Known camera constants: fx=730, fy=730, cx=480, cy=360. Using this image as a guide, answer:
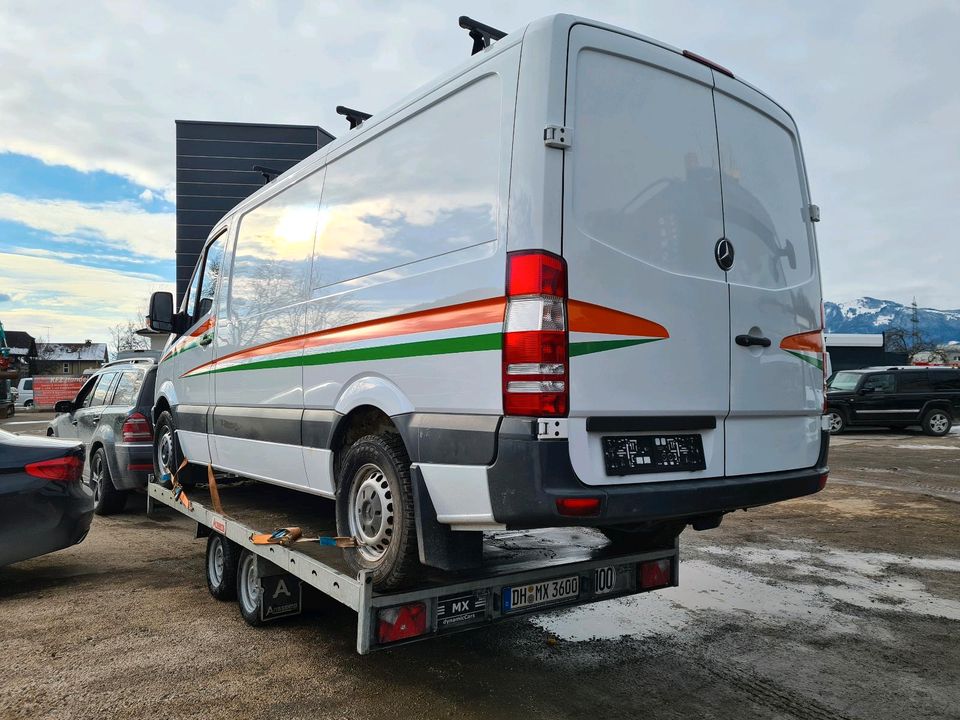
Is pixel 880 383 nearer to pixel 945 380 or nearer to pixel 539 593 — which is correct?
pixel 945 380

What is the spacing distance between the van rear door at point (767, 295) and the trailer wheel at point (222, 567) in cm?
318

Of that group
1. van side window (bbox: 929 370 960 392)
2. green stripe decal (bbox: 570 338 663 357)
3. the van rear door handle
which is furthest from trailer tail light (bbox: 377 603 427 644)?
van side window (bbox: 929 370 960 392)

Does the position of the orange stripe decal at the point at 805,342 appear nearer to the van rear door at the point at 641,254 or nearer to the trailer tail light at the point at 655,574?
the van rear door at the point at 641,254

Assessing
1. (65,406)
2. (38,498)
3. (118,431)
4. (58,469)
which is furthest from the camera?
(65,406)

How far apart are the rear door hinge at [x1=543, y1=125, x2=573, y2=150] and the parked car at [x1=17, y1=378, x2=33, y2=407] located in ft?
133

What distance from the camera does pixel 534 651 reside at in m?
4.13

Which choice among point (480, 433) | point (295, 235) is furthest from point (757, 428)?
point (295, 235)

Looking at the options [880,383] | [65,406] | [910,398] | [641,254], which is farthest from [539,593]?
[910,398]

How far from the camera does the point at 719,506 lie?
10.3 ft

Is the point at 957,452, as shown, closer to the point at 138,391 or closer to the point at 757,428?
the point at 757,428

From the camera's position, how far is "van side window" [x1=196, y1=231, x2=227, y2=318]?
5.71m

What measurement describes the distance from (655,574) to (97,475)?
701 centimetres

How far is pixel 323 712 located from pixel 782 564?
14.0 ft

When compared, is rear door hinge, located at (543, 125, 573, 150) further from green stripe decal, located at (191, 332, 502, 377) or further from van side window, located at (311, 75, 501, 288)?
green stripe decal, located at (191, 332, 502, 377)
